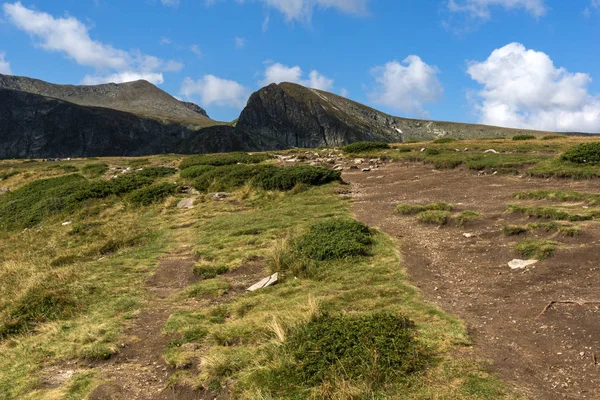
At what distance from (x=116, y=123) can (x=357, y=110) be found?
277 ft

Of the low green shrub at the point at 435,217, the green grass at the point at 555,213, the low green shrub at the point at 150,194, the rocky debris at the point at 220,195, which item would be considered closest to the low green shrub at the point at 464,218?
the low green shrub at the point at 435,217

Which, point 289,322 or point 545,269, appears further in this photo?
point 545,269

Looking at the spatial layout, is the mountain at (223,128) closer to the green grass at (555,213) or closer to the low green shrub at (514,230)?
the green grass at (555,213)

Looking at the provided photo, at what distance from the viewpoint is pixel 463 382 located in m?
4.66

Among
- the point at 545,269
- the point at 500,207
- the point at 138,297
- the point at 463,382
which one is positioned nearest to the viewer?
the point at 463,382

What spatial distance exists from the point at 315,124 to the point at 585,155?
320 feet

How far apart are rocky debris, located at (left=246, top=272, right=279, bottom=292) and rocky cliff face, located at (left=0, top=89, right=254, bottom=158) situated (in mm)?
126481

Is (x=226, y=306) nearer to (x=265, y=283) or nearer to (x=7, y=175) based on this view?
(x=265, y=283)

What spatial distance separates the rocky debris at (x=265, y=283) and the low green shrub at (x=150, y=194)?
42.2ft

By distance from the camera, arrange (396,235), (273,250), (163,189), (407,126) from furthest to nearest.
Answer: (407,126)
(163,189)
(396,235)
(273,250)

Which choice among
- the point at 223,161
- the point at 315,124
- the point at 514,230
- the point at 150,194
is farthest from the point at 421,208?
the point at 315,124

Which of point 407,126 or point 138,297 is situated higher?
point 407,126

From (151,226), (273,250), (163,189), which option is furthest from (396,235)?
(163,189)

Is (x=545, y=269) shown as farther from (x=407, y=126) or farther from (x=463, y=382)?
(x=407, y=126)
